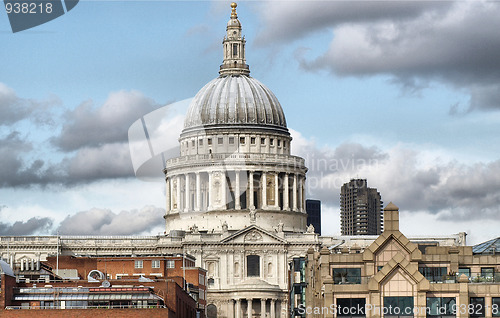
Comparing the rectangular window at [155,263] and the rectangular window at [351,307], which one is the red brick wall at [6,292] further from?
the rectangular window at [155,263]

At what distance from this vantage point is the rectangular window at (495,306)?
415 ft

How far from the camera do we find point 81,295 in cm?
13750

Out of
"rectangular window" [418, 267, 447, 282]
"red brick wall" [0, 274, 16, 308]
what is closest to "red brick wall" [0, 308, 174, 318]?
"red brick wall" [0, 274, 16, 308]

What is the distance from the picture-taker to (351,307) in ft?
424

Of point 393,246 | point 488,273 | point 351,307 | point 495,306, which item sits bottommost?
point 495,306

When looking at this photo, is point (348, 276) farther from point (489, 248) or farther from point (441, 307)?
point (489, 248)

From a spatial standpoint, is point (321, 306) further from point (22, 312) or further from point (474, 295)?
point (22, 312)

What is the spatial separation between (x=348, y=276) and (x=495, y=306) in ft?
41.9

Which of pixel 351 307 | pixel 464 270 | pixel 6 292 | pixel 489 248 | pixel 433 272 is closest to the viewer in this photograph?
pixel 351 307

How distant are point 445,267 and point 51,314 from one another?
32404mm

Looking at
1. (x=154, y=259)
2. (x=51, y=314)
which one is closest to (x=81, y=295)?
(x=51, y=314)

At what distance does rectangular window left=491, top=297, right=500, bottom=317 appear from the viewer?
415 feet

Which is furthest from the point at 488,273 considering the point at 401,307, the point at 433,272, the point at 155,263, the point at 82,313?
the point at 155,263

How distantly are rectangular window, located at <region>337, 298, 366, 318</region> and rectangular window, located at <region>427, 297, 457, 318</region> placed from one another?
17.1 feet
